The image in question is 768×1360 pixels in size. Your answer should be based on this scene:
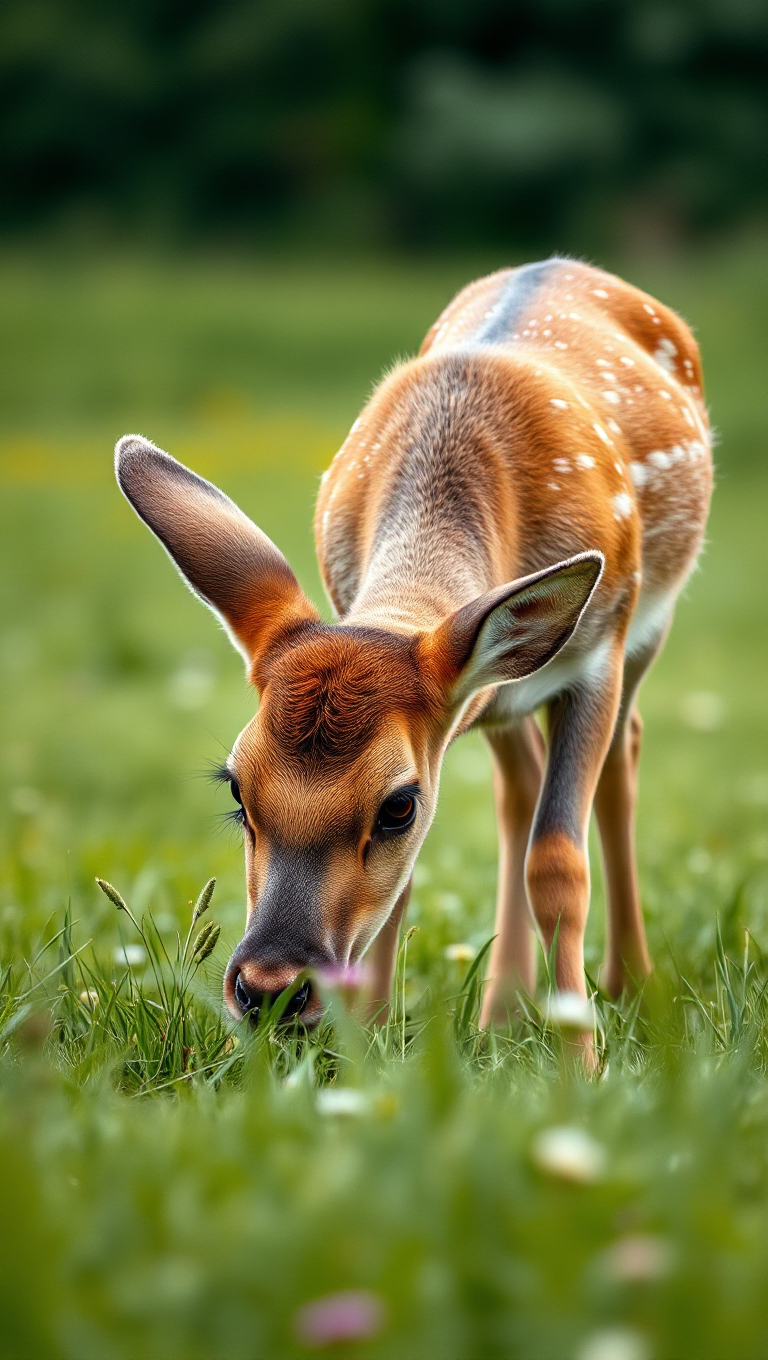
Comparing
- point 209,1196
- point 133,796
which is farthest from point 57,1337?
point 133,796

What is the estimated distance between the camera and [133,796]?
7871 mm

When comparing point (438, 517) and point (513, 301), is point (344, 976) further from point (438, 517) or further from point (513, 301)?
point (513, 301)

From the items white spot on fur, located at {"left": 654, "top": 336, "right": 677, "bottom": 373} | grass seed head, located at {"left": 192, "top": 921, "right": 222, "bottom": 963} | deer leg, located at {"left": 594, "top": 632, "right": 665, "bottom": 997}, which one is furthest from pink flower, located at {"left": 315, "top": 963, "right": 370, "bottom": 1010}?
white spot on fur, located at {"left": 654, "top": 336, "right": 677, "bottom": 373}

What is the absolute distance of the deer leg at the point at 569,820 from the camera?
3619mm

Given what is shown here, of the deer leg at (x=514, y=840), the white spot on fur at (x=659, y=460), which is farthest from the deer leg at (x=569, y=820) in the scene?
the white spot on fur at (x=659, y=460)

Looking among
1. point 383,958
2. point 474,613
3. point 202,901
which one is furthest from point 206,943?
point 383,958

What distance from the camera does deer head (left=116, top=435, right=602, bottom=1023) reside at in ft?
9.35

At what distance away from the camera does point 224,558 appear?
342cm

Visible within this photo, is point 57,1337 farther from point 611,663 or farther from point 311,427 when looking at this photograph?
point 311,427

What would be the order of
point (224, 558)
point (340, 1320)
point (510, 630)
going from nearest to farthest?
point (340, 1320) → point (510, 630) → point (224, 558)

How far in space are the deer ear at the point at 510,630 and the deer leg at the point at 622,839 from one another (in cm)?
131

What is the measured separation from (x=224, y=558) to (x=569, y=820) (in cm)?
109

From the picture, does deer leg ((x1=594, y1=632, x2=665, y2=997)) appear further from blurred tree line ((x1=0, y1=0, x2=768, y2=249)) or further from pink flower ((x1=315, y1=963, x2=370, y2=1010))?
blurred tree line ((x1=0, y1=0, x2=768, y2=249))

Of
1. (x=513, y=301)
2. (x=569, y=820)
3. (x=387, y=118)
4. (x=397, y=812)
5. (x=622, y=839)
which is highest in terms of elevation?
(x=387, y=118)
